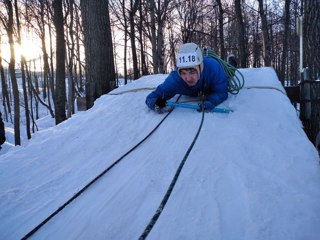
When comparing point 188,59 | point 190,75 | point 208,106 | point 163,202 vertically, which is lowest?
point 163,202

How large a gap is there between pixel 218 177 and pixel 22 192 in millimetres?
1412

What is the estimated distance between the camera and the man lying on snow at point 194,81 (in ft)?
10.2

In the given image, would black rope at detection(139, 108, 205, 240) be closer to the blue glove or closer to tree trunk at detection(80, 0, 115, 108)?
the blue glove

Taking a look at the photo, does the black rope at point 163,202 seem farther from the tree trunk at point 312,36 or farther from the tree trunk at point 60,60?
the tree trunk at point 60,60

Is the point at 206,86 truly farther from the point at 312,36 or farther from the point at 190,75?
the point at 312,36

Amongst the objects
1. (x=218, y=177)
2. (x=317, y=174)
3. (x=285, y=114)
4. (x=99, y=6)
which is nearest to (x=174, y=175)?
(x=218, y=177)

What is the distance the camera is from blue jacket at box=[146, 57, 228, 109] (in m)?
3.30

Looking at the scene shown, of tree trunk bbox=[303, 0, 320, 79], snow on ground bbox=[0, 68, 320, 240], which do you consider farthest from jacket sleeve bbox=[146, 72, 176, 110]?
tree trunk bbox=[303, 0, 320, 79]

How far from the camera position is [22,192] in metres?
2.16

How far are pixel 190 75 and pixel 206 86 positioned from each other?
0.32 m

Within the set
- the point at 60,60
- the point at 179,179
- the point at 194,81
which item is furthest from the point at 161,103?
the point at 60,60

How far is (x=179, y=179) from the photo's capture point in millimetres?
1984

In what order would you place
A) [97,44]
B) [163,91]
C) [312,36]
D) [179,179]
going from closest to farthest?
[179,179] → [163,91] → [312,36] → [97,44]

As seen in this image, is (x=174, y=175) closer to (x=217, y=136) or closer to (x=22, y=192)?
(x=217, y=136)
